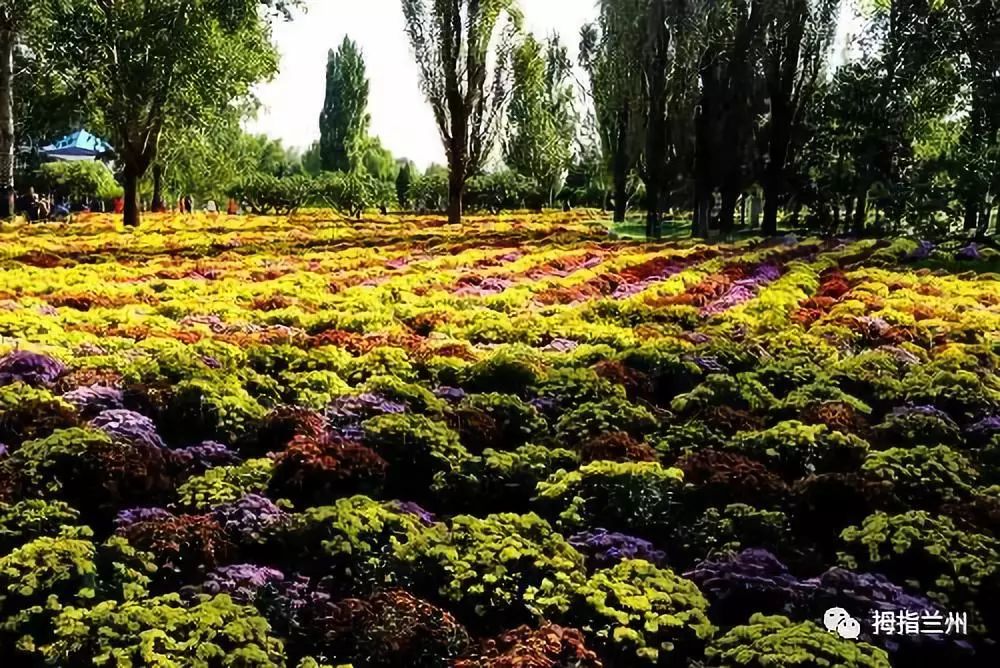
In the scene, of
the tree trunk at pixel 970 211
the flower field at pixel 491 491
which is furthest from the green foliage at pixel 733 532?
the tree trunk at pixel 970 211

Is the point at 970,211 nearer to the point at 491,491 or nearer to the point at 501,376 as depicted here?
the point at 501,376

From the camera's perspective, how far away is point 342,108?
64.9 metres

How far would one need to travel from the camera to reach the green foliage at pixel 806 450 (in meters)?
5.36

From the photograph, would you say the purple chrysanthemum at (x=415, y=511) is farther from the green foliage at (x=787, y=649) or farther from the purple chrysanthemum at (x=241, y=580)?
the green foliage at (x=787, y=649)

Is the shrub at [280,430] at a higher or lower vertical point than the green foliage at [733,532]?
higher

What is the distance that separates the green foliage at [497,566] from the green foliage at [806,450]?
1503mm

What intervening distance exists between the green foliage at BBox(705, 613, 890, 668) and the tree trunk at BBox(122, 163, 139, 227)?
2281 cm

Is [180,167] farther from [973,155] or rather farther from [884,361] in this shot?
[884,361]

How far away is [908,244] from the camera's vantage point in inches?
749

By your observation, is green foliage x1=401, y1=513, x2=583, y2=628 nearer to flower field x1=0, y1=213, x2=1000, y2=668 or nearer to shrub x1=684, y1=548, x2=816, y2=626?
flower field x1=0, y1=213, x2=1000, y2=668

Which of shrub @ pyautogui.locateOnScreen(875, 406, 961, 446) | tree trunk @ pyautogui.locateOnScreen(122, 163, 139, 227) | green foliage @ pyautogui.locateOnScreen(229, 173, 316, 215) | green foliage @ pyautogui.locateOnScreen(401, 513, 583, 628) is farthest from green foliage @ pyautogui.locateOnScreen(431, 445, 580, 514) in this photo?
green foliage @ pyautogui.locateOnScreen(229, 173, 316, 215)

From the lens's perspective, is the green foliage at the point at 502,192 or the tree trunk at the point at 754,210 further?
the green foliage at the point at 502,192

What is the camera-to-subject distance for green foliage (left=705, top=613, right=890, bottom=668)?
3.43 meters

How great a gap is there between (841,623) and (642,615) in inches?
28.8
